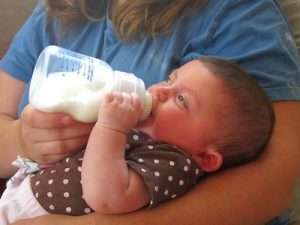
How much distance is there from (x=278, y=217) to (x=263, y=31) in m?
0.41

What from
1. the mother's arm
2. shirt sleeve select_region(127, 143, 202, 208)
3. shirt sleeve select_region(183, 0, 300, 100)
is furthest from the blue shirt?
shirt sleeve select_region(127, 143, 202, 208)

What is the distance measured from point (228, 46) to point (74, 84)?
373 mm

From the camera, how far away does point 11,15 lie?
174 centimetres

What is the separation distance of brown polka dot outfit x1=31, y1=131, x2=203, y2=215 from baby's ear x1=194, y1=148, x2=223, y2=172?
0.07ft

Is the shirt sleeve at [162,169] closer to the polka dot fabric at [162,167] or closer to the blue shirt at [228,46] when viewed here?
the polka dot fabric at [162,167]

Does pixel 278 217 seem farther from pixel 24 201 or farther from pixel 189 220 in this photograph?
pixel 24 201

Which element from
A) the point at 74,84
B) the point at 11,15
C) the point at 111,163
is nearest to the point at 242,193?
the point at 111,163

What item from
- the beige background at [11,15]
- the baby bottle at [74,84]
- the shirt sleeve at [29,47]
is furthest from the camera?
the beige background at [11,15]

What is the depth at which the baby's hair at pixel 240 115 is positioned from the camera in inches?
32.7

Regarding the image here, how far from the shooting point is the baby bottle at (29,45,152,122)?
0.74 meters

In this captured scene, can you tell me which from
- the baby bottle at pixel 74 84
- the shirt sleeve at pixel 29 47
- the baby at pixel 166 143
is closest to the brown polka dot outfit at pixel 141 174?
the baby at pixel 166 143

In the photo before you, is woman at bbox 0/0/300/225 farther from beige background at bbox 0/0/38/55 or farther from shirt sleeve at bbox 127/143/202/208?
beige background at bbox 0/0/38/55

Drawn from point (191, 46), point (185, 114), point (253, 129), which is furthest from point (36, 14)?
point (253, 129)

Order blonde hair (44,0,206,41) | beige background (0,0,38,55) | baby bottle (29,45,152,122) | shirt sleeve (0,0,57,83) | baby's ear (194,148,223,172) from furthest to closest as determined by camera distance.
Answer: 1. beige background (0,0,38,55)
2. shirt sleeve (0,0,57,83)
3. blonde hair (44,0,206,41)
4. baby's ear (194,148,223,172)
5. baby bottle (29,45,152,122)
